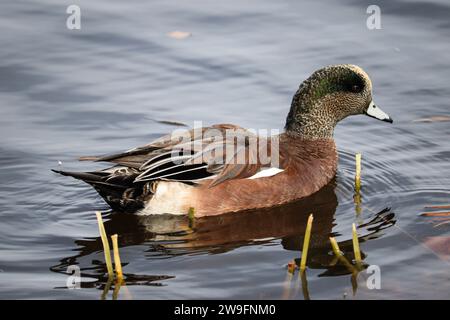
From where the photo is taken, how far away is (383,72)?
862 centimetres

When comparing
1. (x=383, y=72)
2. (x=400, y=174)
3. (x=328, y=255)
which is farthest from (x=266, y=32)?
(x=328, y=255)

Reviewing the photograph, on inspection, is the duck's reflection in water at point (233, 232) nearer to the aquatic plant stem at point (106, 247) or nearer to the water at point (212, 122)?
the water at point (212, 122)

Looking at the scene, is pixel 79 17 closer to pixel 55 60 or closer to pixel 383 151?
pixel 55 60

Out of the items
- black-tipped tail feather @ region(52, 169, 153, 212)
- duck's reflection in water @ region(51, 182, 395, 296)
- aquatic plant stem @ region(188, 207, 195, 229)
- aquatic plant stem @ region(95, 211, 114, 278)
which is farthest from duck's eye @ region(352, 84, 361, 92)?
aquatic plant stem @ region(95, 211, 114, 278)

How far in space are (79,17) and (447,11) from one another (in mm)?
4107

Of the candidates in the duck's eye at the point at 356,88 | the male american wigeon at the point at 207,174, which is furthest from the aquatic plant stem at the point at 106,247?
the duck's eye at the point at 356,88

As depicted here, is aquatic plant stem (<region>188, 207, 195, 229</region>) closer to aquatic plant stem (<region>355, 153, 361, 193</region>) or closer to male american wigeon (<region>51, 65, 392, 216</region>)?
male american wigeon (<region>51, 65, 392, 216</region>)

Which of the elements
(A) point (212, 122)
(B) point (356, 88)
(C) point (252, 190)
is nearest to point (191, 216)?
(C) point (252, 190)

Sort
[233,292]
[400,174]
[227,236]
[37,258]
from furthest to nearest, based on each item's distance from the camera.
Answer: [400,174] < [227,236] < [37,258] < [233,292]

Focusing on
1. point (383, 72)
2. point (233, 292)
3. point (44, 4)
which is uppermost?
point (44, 4)

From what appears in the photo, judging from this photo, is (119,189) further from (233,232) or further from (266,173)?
(266,173)

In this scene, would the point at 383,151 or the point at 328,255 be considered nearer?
the point at 328,255

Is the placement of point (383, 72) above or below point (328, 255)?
above

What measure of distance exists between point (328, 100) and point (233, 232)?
164 cm
